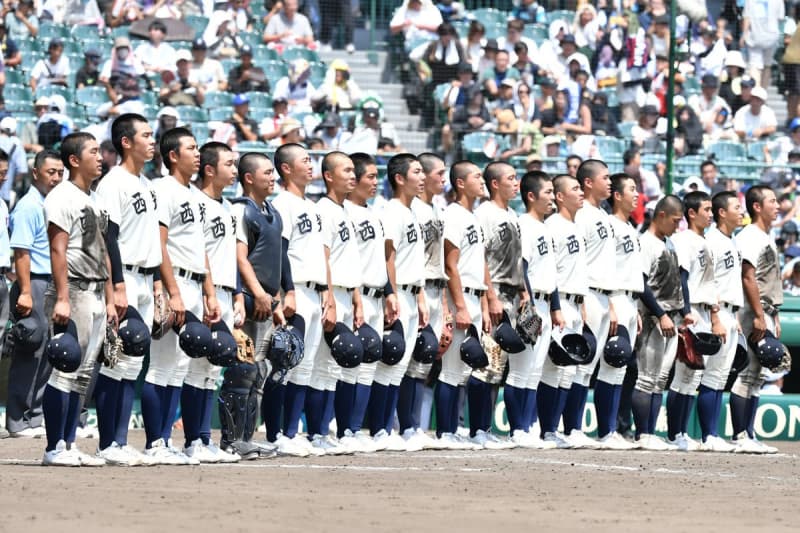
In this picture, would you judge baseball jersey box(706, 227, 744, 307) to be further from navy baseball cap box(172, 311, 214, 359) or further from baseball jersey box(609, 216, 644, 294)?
navy baseball cap box(172, 311, 214, 359)

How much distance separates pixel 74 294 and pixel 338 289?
8.48 ft

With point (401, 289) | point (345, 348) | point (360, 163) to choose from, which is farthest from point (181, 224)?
point (401, 289)

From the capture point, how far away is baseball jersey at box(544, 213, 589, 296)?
12.8 meters

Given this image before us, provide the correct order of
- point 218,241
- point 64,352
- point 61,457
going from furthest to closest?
1. point 218,241
2. point 61,457
3. point 64,352

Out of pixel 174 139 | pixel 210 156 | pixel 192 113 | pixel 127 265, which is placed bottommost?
pixel 127 265

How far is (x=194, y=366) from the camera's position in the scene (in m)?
10.1

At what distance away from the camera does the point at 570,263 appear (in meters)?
12.8

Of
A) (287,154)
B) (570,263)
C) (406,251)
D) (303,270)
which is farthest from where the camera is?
(570,263)

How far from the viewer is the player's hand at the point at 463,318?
1219 cm

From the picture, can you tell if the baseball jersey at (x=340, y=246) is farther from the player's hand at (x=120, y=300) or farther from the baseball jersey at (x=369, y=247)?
the player's hand at (x=120, y=300)

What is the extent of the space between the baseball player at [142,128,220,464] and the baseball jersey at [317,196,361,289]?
1524 mm

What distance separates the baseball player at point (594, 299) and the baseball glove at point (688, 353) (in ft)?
2.18

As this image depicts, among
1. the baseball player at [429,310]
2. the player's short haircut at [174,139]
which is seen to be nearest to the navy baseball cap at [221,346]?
the player's short haircut at [174,139]

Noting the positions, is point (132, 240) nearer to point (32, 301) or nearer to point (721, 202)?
point (32, 301)
